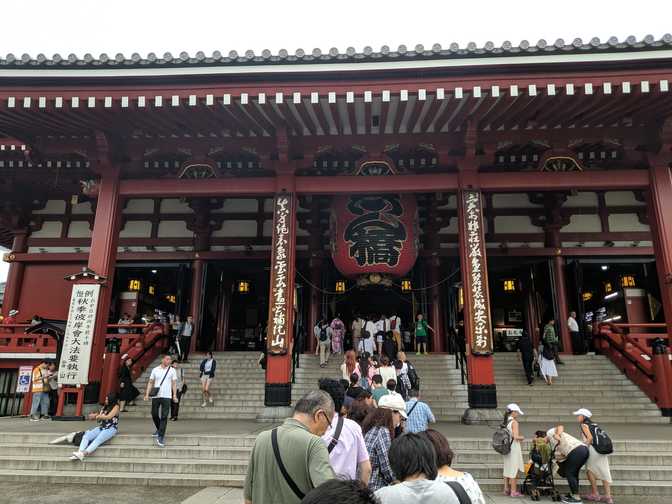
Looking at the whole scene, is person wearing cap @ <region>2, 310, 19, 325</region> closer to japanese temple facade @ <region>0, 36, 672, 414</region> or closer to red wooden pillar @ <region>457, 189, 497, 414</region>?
japanese temple facade @ <region>0, 36, 672, 414</region>

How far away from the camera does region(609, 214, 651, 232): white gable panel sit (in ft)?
48.0

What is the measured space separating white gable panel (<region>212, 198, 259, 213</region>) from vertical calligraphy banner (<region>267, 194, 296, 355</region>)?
5.68m

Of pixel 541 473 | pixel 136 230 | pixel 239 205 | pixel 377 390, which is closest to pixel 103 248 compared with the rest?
pixel 136 230

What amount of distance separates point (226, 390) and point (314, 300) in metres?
4.98

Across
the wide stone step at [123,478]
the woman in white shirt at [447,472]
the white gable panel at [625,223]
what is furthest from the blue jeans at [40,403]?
the white gable panel at [625,223]

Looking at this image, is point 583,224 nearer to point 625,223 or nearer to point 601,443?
point 625,223

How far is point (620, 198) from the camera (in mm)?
14773

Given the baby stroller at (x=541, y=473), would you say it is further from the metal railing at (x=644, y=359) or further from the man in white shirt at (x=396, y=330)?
the man in white shirt at (x=396, y=330)

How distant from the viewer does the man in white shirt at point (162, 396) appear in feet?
23.3

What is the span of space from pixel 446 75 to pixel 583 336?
9.76 metres

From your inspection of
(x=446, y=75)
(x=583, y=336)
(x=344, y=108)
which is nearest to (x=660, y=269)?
(x=583, y=336)

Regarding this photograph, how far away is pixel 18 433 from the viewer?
299 inches

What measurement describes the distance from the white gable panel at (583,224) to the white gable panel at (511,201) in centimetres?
148

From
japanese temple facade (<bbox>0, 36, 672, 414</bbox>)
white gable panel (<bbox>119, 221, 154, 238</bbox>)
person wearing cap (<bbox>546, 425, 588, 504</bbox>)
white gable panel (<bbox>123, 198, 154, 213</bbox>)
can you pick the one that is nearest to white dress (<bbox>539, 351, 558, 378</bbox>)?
japanese temple facade (<bbox>0, 36, 672, 414</bbox>)
